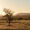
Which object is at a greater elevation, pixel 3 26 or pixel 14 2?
pixel 14 2

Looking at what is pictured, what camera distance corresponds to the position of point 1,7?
114cm

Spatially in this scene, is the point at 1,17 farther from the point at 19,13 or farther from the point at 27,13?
the point at 27,13

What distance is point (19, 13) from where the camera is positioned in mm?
1108

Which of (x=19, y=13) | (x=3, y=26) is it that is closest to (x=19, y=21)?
(x=19, y=13)

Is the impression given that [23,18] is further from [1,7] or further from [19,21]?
[1,7]

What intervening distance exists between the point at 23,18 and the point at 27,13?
0.12 m

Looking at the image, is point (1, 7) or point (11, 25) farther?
point (1, 7)

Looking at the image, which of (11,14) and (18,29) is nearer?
(18,29)

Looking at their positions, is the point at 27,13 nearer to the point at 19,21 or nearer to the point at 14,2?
the point at 19,21

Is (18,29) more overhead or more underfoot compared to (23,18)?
more underfoot

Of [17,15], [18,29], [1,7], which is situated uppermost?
[1,7]

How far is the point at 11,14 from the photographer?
3.59ft

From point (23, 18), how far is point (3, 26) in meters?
0.37

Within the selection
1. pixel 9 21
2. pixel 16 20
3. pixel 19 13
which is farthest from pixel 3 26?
pixel 19 13
